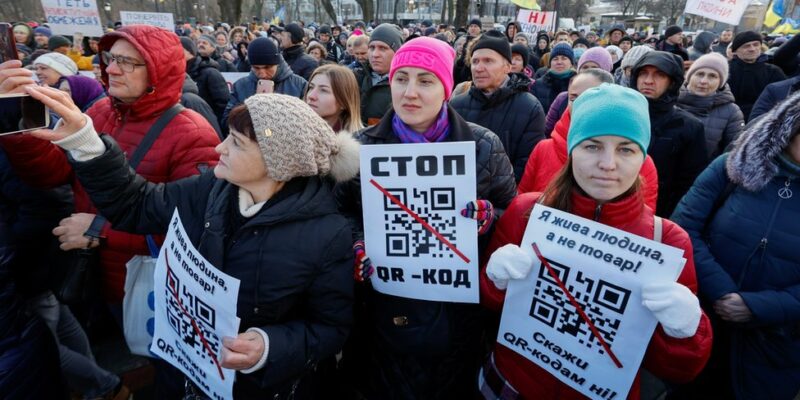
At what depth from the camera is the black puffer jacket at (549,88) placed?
5.93 m

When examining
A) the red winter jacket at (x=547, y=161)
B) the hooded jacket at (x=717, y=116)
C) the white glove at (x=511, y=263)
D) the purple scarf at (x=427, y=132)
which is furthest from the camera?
the hooded jacket at (x=717, y=116)

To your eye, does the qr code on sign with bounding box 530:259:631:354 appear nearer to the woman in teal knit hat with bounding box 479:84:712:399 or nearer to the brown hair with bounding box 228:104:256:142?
the woman in teal knit hat with bounding box 479:84:712:399

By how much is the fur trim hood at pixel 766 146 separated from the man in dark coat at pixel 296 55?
20.1ft

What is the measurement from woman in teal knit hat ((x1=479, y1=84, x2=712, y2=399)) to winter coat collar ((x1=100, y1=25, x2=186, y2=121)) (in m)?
1.90

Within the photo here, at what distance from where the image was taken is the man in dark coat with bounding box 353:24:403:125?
177 inches

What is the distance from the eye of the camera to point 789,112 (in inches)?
75.9

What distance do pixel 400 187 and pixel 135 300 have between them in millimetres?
1435

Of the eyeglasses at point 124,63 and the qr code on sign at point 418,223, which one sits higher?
the eyeglasses at point 124,63

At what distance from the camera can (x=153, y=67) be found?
2.23 metres

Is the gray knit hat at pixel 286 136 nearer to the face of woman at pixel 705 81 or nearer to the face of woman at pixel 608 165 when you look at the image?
the face of woman at pixel 608 165

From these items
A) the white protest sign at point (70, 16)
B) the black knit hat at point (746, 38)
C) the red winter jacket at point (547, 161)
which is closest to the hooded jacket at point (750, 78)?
the black knit hat at point (746, 38)

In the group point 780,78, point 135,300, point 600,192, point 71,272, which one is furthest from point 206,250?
point 780,78

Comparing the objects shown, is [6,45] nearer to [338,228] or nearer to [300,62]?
[338,228]

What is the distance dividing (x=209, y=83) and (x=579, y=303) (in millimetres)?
5576
